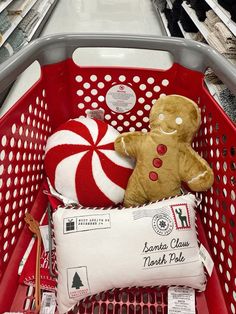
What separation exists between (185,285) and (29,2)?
3310 mm

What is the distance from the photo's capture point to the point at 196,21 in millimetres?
2693

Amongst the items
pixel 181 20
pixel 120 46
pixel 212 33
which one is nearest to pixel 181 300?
pixel 120 46

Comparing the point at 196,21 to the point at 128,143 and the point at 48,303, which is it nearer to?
the point at 128,143

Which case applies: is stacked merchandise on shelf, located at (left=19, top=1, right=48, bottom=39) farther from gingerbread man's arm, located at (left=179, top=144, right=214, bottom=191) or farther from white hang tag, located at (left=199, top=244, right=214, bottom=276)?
white hang tag, located at (left=199, top=244, right=214, bottom=276)

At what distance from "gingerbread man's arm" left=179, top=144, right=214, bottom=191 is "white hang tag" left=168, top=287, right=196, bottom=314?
11.1 inches

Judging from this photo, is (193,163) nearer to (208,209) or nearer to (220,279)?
(208,209)

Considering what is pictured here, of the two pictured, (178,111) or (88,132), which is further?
(88,132)

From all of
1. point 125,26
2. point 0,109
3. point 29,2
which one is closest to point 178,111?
point 0,109

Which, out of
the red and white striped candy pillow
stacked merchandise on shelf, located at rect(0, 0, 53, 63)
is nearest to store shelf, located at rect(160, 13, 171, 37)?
stacked merchandise on shelf, located at rect(0, 0, 53, 63)

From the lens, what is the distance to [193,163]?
96 centimetres

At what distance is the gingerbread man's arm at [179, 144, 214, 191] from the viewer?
941 millimetres

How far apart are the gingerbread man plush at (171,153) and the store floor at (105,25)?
5.70 ft

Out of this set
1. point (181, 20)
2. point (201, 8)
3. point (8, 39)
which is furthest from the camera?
point (181, 20)

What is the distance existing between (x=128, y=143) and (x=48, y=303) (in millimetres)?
511
